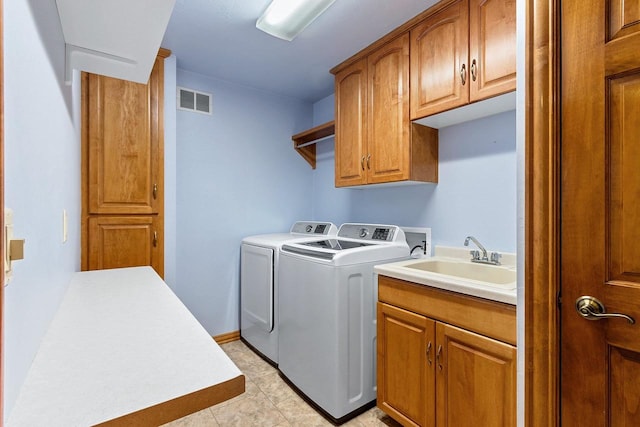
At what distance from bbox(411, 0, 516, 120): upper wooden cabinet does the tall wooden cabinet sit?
1.76 m

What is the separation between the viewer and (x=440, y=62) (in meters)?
1.77

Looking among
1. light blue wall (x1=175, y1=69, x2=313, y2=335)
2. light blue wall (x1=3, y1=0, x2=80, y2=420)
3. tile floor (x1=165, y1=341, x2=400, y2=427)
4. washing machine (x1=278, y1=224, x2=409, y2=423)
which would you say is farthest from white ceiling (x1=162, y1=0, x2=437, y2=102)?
tile floor (x1=165, y1=341, x2=400, y2=427)

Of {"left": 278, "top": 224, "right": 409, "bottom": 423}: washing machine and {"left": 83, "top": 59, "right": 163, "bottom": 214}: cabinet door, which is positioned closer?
{"left": 278, "top": 224, "right": 409, "bottom": 423}: washing machine

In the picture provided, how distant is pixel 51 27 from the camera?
2.62 ft

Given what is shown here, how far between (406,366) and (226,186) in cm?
205

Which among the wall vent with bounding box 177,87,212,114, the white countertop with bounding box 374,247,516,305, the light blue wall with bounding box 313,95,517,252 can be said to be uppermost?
the wall vent with bounding box 177,87,212,114

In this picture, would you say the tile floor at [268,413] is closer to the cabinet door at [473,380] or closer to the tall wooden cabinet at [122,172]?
the cabinet door at [473,380]

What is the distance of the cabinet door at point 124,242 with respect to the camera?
2.00 meters

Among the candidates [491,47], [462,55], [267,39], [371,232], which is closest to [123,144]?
[267,39]

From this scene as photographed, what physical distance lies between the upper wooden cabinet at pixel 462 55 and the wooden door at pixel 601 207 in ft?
1.63

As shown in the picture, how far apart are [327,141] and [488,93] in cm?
173

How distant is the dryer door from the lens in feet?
7.88

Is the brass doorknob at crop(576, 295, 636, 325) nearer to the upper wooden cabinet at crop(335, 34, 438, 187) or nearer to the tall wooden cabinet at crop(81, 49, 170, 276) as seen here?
the upper wooden cabinet at crop(335, 34, 438, 187)

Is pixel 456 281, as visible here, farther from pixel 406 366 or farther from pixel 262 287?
pixel 262 287
